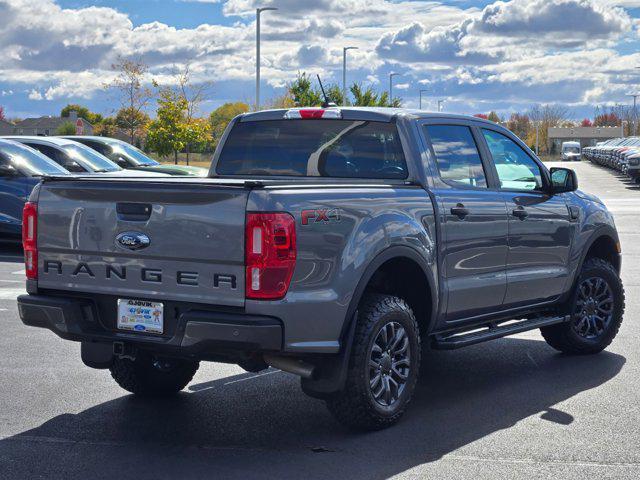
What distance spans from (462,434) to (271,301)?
154 cm

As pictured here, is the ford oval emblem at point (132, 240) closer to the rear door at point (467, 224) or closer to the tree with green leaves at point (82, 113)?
the rear door at point (467, 224)

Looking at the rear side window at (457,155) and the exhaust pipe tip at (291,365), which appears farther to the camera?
the rear side window at (457,155)

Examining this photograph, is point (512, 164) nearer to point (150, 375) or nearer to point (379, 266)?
point (379, 266)

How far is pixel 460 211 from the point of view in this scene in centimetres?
707

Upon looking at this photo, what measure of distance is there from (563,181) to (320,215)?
3.20 meters

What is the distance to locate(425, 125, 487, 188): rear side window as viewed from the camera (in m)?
7.25

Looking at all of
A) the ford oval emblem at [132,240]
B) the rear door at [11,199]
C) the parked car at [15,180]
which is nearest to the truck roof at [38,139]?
the parked car at [15,180]

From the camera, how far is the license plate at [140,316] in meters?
5.85

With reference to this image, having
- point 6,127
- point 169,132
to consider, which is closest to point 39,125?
point 6,127

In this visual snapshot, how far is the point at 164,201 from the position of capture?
5.79 m

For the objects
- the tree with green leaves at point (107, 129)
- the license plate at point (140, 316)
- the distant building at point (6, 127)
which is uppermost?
the license plate at point (140, 316)

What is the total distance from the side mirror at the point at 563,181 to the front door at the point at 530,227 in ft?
0.28

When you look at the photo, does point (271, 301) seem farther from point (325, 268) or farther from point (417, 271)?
point (417, 271)

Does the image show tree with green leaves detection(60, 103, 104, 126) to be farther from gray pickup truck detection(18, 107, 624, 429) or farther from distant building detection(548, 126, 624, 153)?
gray pickup truck detection(18, 107, 624, 429)
